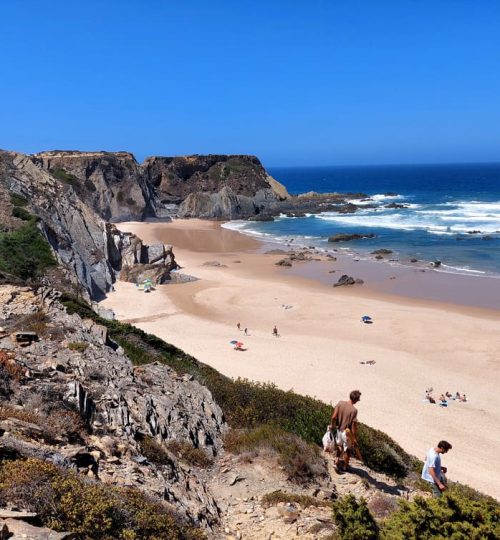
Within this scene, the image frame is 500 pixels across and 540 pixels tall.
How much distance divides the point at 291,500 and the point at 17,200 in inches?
1064

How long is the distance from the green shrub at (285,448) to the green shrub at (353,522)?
2096mm

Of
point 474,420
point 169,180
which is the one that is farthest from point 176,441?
point 169,180

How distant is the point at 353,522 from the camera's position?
557 centimetres

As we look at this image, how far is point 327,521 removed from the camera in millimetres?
6645

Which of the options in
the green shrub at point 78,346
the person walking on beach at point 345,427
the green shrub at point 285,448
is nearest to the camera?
the green shrub at point 285,448

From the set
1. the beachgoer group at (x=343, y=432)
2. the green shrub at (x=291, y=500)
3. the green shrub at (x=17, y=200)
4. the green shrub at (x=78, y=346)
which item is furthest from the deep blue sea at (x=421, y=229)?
the green shrub at (x=291, y=500)

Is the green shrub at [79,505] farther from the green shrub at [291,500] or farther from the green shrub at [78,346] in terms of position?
the green shrub at [78,346]

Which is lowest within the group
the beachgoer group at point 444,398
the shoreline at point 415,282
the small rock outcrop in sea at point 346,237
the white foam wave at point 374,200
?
the beachgoer group at point 444,398

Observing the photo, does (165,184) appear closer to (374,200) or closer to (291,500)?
(374,200)

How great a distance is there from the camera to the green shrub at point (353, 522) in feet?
17.9

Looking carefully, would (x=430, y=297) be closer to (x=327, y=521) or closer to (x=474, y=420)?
(x=474, y=420)

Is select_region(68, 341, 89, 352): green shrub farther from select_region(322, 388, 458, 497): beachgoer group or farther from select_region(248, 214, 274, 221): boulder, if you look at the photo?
select_region(248, 214, 274, 221): boulder

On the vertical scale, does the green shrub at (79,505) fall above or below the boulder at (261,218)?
above

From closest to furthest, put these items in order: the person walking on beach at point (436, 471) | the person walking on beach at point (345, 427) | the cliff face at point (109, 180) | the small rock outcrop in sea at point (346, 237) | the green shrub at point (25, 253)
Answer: the person walking on beach at point (436, 471) → the person walking on beach at point (345, 427) → the green shrub at point (25, 253) → the small rock outcrop in sea at point (346, 237) → the cliff face at point (109, 180)
